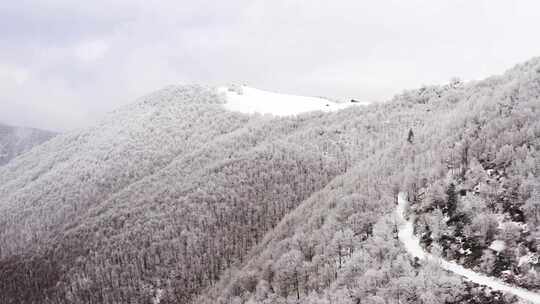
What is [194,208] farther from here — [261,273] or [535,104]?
[535,104]

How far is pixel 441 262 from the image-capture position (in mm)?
48250

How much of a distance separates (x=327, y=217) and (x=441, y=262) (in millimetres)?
27261

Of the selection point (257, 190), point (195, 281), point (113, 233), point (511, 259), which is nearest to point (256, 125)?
point (257, 190)

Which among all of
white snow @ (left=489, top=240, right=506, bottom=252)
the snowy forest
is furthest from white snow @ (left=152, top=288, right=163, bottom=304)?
white snow @ (left=489, top=240, right=506, bottom=252)

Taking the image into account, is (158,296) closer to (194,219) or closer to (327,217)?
(194,219)

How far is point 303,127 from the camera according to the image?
18338 centimetres

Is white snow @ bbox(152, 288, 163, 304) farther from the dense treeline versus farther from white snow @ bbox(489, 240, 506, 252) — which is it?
white snow @ bbox(489, 240, 506, 252)

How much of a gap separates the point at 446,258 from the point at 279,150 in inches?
Answer: 4406

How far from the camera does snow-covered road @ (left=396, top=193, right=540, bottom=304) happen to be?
39.9 m

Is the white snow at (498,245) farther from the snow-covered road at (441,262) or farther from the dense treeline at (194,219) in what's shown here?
the dense treeline at (194,219)

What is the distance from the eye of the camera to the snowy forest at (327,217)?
159ft

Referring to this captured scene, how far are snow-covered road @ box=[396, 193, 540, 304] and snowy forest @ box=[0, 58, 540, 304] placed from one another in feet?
2.33

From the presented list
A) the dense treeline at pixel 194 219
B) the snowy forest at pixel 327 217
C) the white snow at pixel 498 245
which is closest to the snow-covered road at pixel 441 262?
the snowy forest at pixel 327 217

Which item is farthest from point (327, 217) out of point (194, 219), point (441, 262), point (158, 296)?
point (194, 219)
